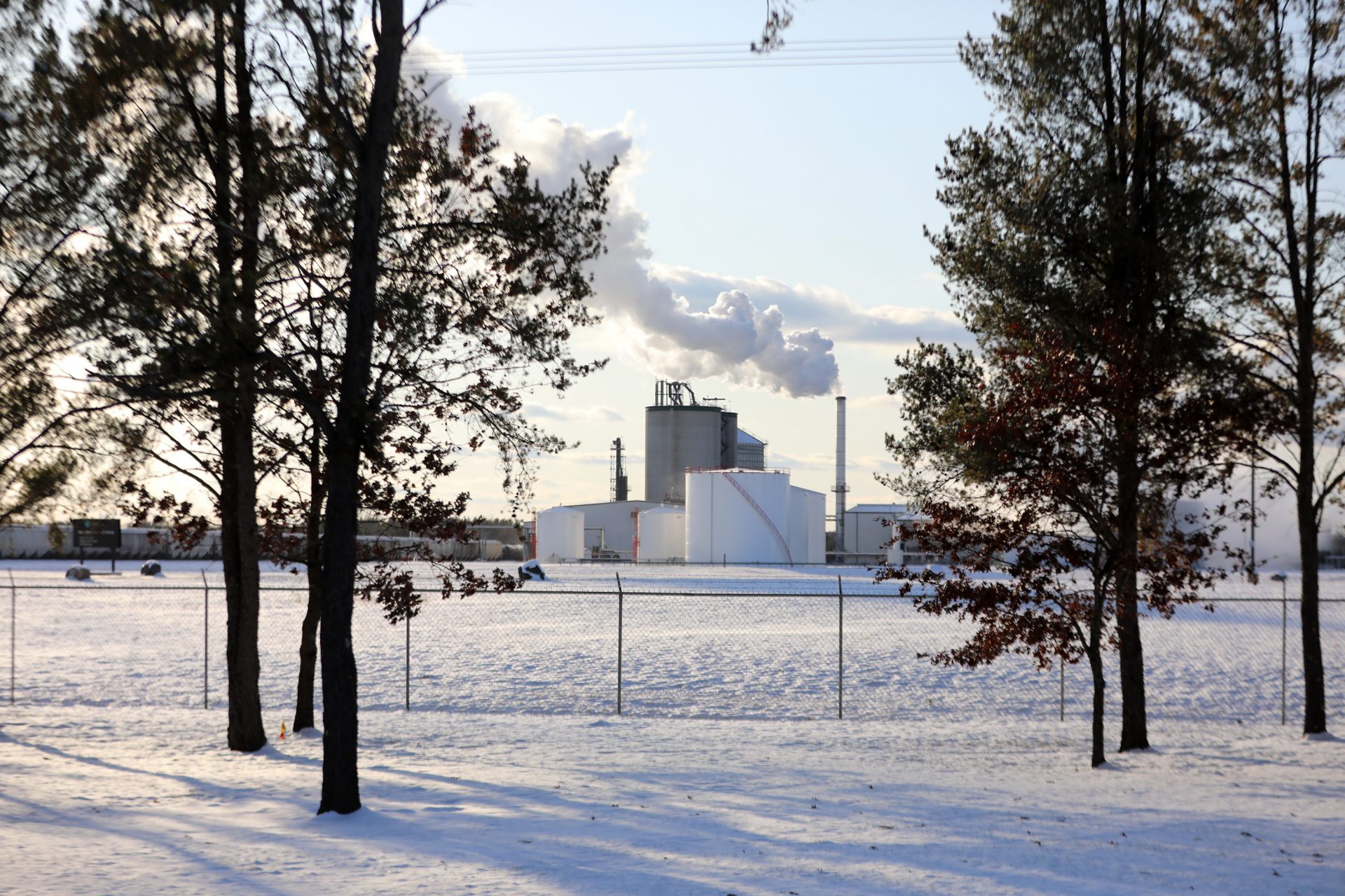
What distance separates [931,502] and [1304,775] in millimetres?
4741

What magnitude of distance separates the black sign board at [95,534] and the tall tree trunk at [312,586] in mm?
47504

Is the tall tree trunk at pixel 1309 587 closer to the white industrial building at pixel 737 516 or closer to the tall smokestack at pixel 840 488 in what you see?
the white industrial building at pixel 737 516

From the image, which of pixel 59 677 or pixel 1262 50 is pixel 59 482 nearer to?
pixel 59 677

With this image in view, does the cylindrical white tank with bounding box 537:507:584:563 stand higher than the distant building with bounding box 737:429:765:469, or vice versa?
the distant building with bounding box 737:429:765:469

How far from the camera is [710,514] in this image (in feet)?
215

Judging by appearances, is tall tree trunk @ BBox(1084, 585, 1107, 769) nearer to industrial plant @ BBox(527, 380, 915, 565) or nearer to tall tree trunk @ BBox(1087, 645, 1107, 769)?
tall tree trunk @ BBox(1087, 645, 1107, 769)

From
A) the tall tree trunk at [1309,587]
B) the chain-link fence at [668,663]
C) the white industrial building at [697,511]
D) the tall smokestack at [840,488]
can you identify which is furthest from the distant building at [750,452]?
the tall tree trunk at [1309,587]

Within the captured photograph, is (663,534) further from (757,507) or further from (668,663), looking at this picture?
(668,663)

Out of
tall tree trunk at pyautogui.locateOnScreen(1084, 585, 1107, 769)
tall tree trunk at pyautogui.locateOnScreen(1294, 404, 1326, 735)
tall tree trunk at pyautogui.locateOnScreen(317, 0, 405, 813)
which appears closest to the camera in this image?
tall tree trunk at pyautogui.locateOnScreen(317, 0, 405, 813)

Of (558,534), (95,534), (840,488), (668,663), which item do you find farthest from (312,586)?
(840,488)

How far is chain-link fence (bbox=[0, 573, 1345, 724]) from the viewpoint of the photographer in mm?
17578

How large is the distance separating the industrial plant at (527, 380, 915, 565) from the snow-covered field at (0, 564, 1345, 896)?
4068cm

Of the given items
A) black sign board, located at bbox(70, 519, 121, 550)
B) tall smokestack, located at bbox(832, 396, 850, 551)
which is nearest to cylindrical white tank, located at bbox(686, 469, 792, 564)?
tall smokestack, located at bbox(832, 396, 850, 551)

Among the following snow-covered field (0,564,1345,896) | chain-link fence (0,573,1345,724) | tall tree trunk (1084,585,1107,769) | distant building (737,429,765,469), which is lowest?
chain-link fence (0,573,1345,724)
